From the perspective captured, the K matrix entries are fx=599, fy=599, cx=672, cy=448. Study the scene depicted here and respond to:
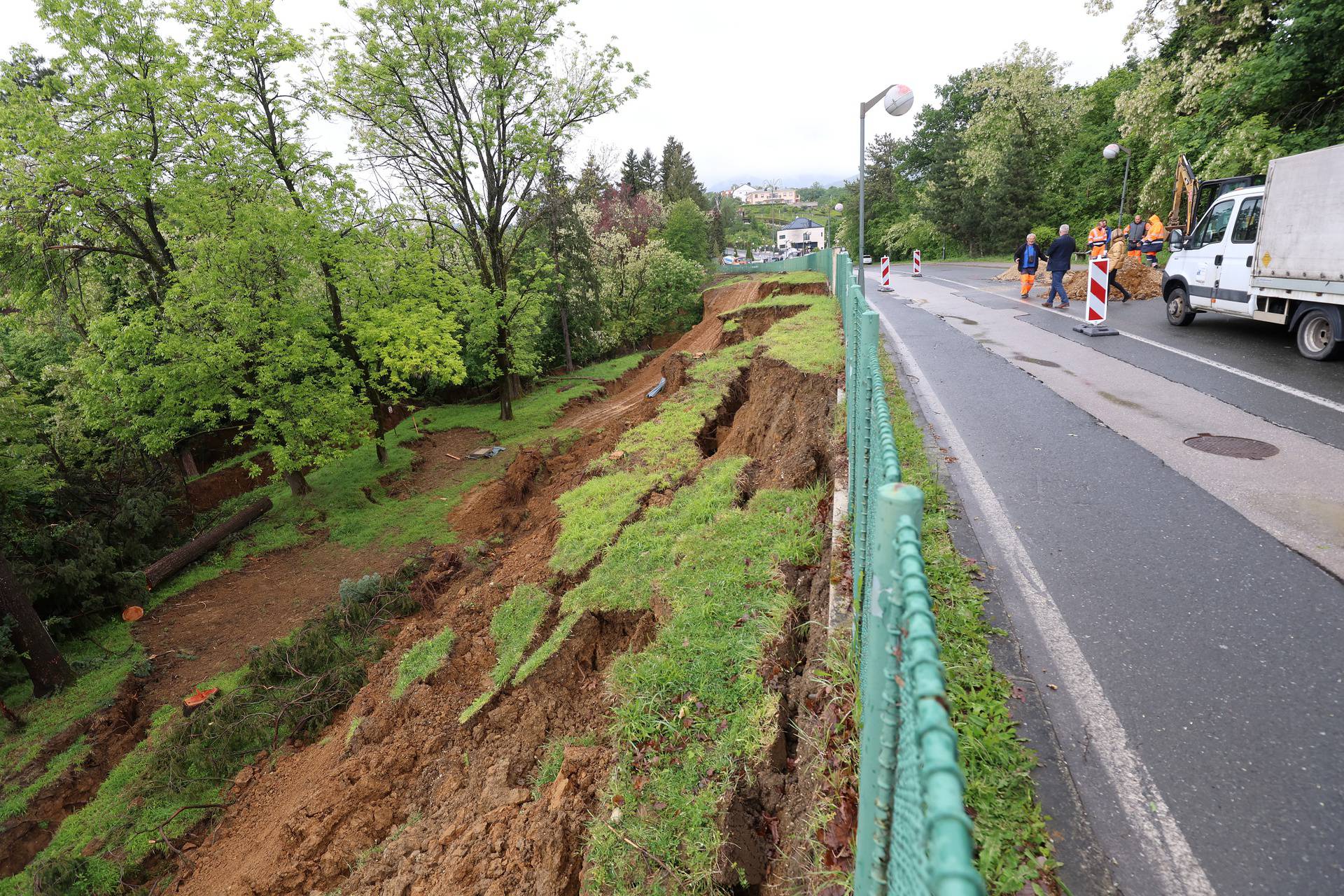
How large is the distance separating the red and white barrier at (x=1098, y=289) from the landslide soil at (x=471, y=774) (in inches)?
259

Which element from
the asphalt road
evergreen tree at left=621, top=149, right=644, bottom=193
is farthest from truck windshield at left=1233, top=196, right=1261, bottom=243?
evergreen tree at left=621, top=149, right=644, bottom=193

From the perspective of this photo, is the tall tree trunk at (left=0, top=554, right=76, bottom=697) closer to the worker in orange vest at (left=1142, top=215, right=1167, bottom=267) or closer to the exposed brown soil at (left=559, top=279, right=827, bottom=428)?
the exposed brown soil at (left=559, top=279, right=827, bottom=428)

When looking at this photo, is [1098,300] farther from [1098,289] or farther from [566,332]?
[566,332]

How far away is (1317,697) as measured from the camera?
123 inches

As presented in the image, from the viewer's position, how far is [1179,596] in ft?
13.1

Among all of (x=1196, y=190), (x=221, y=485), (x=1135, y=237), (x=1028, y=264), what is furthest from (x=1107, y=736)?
(x=221, y=485)

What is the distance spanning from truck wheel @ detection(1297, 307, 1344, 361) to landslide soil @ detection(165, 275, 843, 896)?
674 centimetres

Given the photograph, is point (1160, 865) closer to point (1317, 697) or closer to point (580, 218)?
point (1317, 697)

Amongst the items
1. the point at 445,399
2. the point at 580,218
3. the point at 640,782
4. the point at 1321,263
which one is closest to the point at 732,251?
the point at 580,218

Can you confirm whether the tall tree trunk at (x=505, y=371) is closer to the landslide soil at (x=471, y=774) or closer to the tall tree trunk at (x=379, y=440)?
the tall tree trunk at (x=379, y=440)

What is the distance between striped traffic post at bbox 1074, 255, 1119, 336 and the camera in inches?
450

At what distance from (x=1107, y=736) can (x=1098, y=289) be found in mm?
11262

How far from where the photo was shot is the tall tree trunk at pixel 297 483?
50.6 ft

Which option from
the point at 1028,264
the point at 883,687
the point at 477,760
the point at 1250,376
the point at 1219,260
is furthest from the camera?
the point at 1028,264
